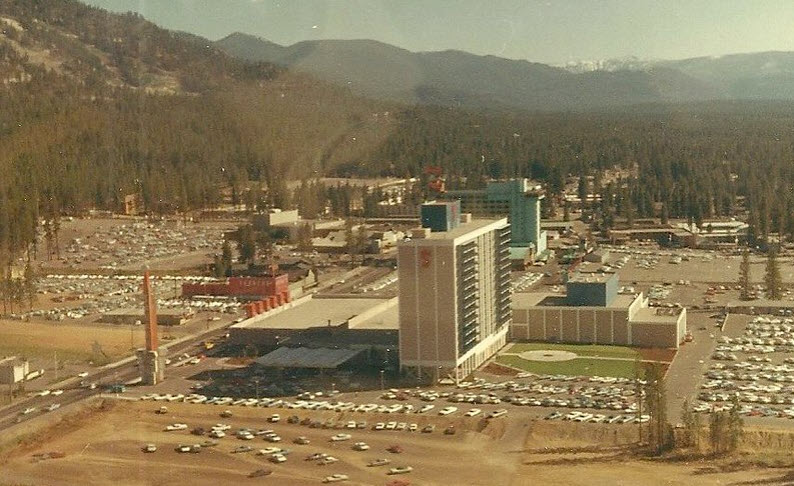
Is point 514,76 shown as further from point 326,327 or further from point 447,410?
point 447,410

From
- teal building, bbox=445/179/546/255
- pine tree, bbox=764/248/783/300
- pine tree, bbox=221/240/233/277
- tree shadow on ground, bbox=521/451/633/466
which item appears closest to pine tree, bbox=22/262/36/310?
pine tree, bbox=221/240/233/277

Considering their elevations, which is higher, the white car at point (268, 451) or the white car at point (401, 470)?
the white car at point (268, 451)

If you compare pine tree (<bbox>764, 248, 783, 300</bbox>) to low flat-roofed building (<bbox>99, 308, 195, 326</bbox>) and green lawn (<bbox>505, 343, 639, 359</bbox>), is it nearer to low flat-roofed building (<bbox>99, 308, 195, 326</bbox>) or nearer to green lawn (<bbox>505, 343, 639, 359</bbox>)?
green lawn (<bbox>505, 343, 639, 359</bbox>)

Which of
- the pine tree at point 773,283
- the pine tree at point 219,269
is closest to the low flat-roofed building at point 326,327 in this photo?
the pine tree at point 219,269

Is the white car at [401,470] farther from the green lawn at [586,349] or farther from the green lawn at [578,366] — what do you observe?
the green lawn at [586,349]

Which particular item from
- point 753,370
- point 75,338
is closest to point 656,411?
point 753,370

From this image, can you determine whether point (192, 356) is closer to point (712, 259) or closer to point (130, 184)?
point (712, 259)

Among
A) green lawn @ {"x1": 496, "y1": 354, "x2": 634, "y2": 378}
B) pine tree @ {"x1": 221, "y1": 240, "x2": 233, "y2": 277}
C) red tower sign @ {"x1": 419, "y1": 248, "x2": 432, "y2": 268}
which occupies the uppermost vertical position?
red tower sign @ {"x1": 419, "y1": 248, "x2": 432, "y2": 268}
